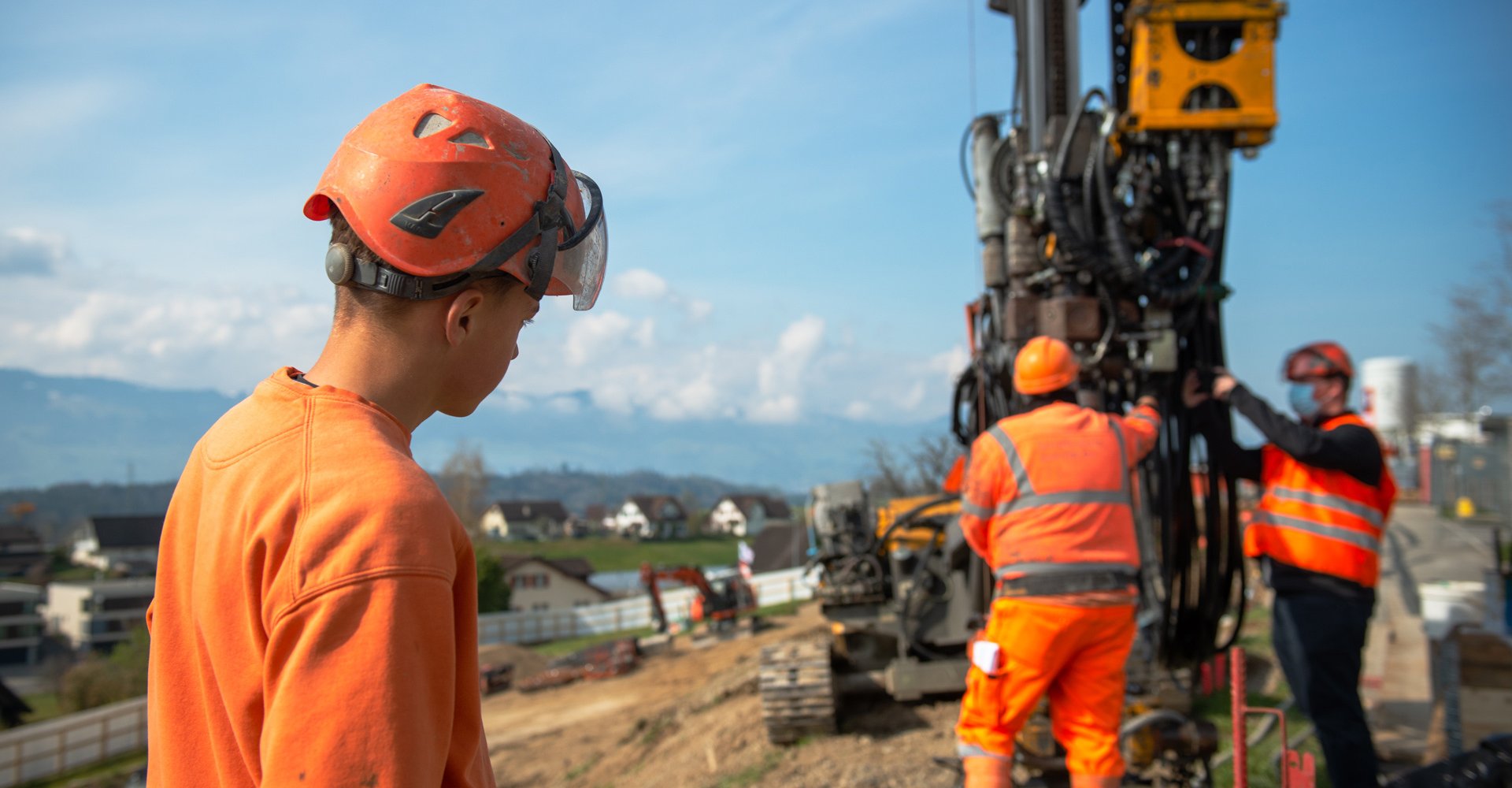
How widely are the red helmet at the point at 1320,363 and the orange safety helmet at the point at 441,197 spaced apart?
495 cm

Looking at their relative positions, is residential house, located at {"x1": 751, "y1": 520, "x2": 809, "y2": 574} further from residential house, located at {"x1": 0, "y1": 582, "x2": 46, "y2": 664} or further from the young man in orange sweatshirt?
the young man in orange sweatshirt

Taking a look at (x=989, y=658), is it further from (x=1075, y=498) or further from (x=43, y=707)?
(x=43, y=707)

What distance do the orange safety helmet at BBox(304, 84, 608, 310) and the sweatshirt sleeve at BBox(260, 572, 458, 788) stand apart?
0.43 m

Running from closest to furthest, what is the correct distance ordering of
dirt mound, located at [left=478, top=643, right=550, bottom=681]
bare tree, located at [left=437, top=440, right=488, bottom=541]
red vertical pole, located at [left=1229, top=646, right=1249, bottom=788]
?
red vertical pole, located at [left=1229, top=646, right=1249, bottom=788]
dirt mound, located at [left=478, top=643, right=550, bottom=681]
bare tree, located at [left=437, top=440, right=488, bottom=541]

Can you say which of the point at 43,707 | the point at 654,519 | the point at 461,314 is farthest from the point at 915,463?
the point at 654,519

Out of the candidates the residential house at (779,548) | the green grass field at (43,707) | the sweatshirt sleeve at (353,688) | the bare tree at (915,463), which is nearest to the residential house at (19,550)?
the green grass field at (43,707)

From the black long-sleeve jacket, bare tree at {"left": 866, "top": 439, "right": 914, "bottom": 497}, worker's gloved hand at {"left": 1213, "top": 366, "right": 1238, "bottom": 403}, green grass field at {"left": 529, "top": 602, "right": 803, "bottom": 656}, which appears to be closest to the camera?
the black long-sleeve jacket

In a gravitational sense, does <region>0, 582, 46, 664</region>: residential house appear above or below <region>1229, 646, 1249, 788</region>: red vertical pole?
below

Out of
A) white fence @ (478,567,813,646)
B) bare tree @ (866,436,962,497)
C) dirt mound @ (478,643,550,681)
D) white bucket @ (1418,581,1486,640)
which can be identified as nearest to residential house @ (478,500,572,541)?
white fence @ (478,567,813,646)

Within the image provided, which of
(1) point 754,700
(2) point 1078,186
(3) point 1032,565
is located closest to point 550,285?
(3) point 1032,565

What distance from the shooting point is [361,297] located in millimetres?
1285

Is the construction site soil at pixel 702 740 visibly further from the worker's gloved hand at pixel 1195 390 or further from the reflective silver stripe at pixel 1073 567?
the worker's gloved hand at pixel 1195 390

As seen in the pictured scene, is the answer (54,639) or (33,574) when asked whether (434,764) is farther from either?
(33,574)

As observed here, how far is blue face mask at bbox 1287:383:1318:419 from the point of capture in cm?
529
